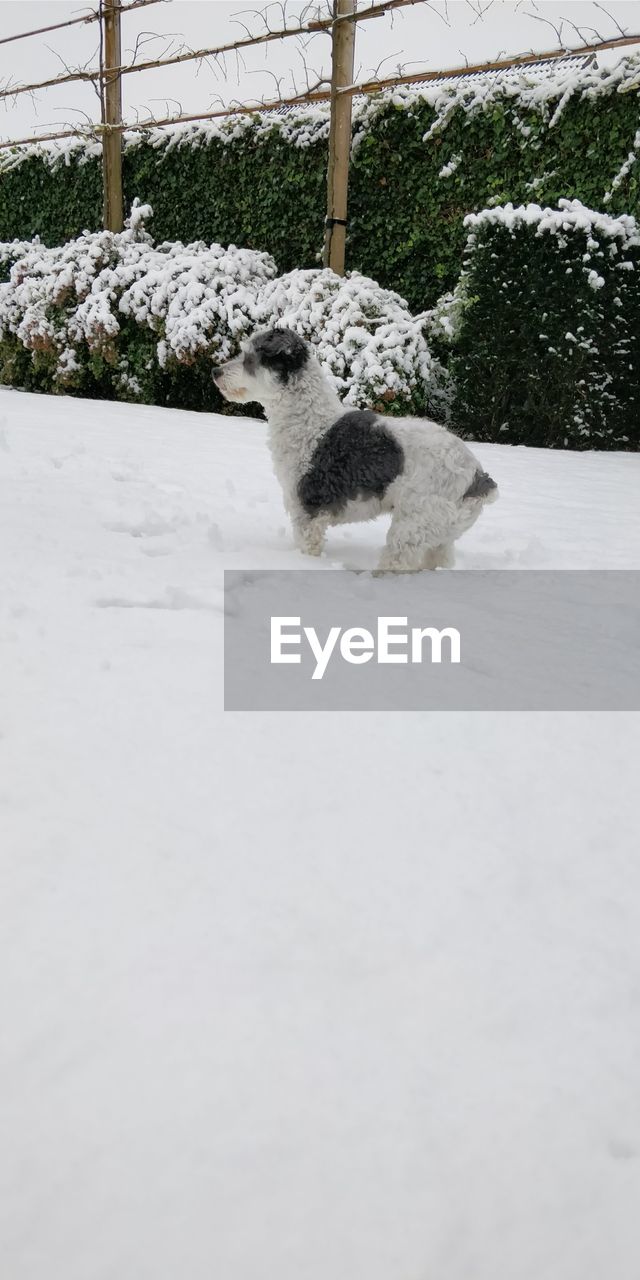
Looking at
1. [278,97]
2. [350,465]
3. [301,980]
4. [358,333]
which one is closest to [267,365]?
[350,465]

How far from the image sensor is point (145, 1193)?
1106 mm

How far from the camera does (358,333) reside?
8047 millimetres

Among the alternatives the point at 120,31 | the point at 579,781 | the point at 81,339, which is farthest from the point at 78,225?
the point at 579,781

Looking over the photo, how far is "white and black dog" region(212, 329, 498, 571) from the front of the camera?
3650 mm

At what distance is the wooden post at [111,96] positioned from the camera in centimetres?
1107

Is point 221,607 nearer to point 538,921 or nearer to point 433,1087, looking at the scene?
point 538,921

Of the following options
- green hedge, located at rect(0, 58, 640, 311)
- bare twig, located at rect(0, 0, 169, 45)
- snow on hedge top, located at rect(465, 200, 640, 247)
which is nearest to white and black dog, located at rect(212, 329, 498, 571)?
snow on hedge top, located at rect(465, 200, 640, 247)

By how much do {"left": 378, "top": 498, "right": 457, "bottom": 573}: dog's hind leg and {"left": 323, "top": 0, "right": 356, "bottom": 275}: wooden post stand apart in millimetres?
6948

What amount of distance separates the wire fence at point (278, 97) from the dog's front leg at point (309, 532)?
269 inches

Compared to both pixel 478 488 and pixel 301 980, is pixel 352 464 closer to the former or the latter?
pixel 478 488

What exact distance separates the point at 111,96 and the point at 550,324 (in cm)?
740

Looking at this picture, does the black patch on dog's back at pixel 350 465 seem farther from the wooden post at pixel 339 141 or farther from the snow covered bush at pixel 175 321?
the wooden post at pixel 339 141

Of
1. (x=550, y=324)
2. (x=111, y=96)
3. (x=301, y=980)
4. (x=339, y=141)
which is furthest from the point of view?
(x=111, y=96)

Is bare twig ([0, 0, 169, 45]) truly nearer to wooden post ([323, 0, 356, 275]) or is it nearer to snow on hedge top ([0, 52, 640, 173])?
snow on hedge top ([0, 52, 640, 173])
